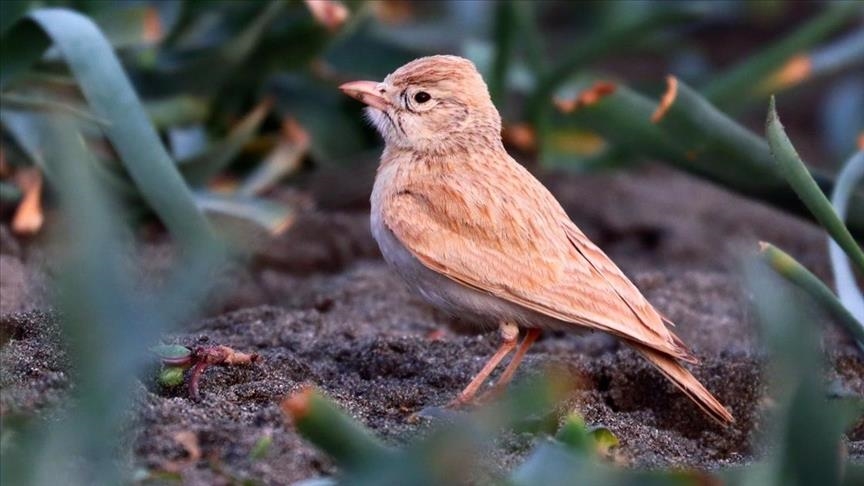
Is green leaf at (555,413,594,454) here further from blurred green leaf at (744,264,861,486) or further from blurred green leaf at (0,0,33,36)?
blurred green leaf at (0,0,33,36)

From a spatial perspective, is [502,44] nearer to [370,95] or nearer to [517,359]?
[370,95]

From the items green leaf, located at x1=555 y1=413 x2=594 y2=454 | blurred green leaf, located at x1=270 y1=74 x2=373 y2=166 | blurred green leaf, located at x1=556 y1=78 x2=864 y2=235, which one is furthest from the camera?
blurred green leaf, located at x1=270 y1=74 x2=373 y2=166

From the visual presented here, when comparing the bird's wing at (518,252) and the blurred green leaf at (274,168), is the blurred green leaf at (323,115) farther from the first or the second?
the bird's wing at (518,252)

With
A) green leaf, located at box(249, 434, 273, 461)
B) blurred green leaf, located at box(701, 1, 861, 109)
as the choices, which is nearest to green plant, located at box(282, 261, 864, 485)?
green leaf, located at box(249, 434, 273, 461)

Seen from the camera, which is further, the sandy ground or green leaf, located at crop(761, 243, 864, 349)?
green leaf, located at crop(761, 243, 864, 349)

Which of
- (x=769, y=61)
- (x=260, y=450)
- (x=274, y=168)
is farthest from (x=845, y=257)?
(x=274, y=168)

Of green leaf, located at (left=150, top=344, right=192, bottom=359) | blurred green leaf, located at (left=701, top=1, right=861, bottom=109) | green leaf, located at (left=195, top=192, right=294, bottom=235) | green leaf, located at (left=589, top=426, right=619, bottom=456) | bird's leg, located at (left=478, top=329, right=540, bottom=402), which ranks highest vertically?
blurred green leaf, located at (left=701, top=1, right=861, bottom=109)

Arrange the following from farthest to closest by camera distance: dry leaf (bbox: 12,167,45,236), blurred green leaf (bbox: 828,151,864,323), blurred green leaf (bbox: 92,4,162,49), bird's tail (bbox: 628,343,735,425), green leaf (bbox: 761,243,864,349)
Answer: blurred green leaf (bbox: 92,4,162,49) < dry leaf (bbox: 12,167,45,236) < blurred green leaf (bbox: 828,151,864,323) < bird's tail (bbox: 628,343,735,425) < green leaf (bbox: 761,243,864,349)
